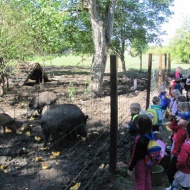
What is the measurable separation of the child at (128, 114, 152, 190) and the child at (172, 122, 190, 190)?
44cm

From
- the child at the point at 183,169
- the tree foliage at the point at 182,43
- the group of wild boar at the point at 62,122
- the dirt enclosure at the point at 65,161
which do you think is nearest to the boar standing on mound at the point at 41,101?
the dirt enclosure at the point at 65,161

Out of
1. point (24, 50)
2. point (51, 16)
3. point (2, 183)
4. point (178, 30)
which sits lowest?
point (2, 183)

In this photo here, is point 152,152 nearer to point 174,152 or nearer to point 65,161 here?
point 174,152

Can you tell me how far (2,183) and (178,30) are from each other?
38.1 metres

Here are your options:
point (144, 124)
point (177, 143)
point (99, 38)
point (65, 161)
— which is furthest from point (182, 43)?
point (144, 124)

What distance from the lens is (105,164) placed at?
5.54 meters

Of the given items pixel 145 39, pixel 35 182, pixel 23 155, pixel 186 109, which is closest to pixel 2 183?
pixel 35 182

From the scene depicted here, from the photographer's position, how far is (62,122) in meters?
7.29

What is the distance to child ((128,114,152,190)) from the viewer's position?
380 cm

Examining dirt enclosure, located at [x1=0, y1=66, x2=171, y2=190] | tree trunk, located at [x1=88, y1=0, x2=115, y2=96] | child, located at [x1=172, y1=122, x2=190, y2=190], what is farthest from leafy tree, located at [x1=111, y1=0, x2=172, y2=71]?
child, located at [x1=172, y1=122, x2=190, y2=190]

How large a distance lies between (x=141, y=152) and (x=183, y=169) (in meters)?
0.69

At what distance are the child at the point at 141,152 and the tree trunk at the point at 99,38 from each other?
9.55 meters

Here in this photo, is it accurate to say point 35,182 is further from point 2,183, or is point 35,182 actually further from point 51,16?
point 51,16

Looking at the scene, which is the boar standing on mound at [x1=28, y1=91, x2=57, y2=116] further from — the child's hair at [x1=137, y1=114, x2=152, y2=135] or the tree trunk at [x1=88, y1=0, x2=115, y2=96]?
the child's hair at [x1=137, y1=114, x2=152, y2=135]
